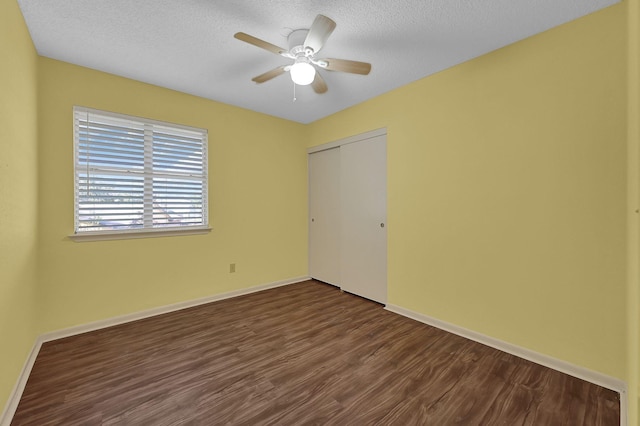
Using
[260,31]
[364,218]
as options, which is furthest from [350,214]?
[260,31]

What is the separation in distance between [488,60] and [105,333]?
14.2 feet

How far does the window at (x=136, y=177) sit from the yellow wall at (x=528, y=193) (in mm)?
2542

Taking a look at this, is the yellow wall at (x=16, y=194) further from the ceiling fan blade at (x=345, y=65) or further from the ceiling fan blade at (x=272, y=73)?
Answer: the ceiling fan blade at (x=345, y=65)

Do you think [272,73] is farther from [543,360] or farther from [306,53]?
[543,360]

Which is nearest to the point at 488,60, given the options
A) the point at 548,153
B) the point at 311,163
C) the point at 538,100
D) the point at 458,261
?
the point at 538,100

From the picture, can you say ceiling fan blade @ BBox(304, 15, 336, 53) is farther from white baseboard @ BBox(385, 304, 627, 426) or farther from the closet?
white baseboard @ BBox(385, 304, 627, 426)

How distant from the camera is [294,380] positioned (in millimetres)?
1833

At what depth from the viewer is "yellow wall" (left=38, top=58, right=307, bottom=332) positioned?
2.39 meters

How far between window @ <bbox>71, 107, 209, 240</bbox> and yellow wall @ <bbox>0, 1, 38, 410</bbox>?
373 mm

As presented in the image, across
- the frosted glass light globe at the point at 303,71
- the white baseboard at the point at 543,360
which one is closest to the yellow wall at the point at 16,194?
the frosted glass light globe at the point at 303,71

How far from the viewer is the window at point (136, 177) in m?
2.54

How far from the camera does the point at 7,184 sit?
151 cm

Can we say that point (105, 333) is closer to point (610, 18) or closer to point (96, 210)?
point (96, 210)

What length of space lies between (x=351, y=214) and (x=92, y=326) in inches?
120
